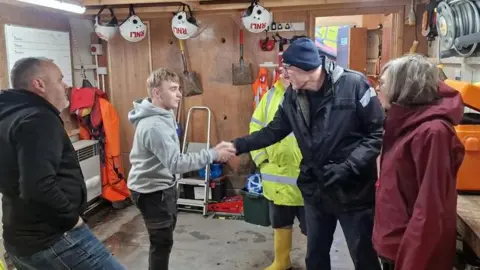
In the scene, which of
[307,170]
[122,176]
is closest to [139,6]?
[122,176]

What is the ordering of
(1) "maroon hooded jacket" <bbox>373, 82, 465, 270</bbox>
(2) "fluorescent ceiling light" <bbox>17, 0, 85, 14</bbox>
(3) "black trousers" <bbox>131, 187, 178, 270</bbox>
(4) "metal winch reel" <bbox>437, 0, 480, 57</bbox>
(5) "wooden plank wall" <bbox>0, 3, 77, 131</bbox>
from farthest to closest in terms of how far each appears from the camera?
(5) "wooden plank wall" <bbox>0, 3, 77, 131</bbox>, (2) "fluorescent ceiling light" <bbox>17, 0, 85, 14</bbox>, (3) "black trousers" <bbox>131, 187, 178, 270</bbox>, (4) "metal winch reel" <bbox>437, 0, 480, 57</bbox>, (1) "maroon hooded jacket" <bbox>373, 82, 465, 270</bbox>

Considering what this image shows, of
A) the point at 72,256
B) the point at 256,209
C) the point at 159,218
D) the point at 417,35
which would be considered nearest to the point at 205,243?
the point at 256,209

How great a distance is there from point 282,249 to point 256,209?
3.07ft

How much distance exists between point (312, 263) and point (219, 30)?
2.97 metres

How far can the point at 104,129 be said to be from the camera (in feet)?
14.9

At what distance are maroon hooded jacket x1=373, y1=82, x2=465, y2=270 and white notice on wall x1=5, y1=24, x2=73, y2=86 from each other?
10.6 ft

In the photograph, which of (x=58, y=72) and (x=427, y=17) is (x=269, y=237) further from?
(x=58, y=72)

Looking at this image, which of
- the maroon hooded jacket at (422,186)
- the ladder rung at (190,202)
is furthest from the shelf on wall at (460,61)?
the ladder rung at (190,202)

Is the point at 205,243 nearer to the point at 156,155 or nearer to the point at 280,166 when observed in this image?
the point at 280,166

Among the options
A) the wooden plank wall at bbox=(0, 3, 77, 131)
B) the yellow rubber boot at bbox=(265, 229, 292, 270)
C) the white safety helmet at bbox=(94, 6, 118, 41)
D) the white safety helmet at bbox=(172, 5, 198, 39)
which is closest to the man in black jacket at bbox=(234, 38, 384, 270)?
the yellow rubber boot at bbox=(265, 229, 292, 270)

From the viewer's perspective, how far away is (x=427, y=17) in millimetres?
3633

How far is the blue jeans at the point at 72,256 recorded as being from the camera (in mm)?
1662

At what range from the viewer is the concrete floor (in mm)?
3389

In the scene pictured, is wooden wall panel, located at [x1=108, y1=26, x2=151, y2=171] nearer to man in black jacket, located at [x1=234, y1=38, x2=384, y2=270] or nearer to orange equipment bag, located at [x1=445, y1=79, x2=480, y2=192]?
man in black jacket, located at [x1=234, y1=38, x2=384, y2=270]
